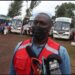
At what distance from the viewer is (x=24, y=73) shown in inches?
112

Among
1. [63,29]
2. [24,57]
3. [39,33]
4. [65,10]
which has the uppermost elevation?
[39,33]

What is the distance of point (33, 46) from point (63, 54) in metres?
0.27

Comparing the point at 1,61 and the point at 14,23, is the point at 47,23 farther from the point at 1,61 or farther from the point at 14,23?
the point at 14,23

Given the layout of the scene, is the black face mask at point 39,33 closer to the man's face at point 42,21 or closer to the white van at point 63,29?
the man's face at point 42,21

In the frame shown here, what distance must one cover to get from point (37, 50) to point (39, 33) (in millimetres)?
148

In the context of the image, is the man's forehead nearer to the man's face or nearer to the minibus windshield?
the man's face

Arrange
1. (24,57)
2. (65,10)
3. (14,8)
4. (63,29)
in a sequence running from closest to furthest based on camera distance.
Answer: (24,57)
(63,29)
(14,8)
(65,10)

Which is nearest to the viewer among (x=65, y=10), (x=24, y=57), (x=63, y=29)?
(x=24, y=57)

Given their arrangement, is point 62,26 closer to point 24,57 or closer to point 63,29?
point 63,29

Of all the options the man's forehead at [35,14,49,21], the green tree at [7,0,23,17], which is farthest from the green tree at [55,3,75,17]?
the man's forehead at [35,14,49,21]

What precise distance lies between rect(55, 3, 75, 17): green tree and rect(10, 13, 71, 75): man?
64.5 m

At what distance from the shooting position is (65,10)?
73.8 meters

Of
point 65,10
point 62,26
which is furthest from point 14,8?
point 62,26

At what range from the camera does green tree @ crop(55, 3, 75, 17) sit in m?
68.7
